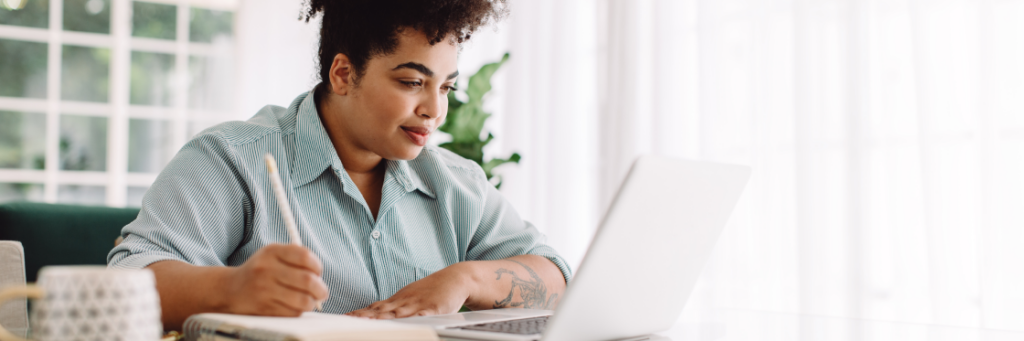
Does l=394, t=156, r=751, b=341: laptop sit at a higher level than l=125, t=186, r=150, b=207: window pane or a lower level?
higher

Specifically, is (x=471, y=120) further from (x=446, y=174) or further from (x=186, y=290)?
(x=186, y=290)

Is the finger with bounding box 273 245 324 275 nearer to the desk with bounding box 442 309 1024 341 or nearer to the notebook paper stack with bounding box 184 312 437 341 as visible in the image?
the notebook paper stack with bounding box 184 312 437 341

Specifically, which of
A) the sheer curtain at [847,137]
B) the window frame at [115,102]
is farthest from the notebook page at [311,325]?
the window frame at [115,102]

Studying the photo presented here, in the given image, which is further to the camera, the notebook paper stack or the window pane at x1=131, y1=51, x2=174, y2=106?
the window pane at x1=131, y1=51, x2=174, y2=106

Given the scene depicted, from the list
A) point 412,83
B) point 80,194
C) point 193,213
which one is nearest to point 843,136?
point 412,83

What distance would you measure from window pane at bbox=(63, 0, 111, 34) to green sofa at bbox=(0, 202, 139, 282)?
2.59 metres

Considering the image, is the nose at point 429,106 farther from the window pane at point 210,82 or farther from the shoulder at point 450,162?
the window pane at point 210,82

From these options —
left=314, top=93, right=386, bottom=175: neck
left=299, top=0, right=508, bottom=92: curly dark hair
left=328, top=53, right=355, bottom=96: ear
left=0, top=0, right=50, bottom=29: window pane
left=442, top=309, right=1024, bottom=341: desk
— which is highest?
left=0, top=0, right=50, bottom=29: window pane

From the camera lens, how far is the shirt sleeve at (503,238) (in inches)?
48.8

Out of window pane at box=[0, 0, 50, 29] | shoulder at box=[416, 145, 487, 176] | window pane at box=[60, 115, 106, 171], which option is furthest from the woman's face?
window pane at box=[0, 0, 50, 29]

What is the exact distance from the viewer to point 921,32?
166 centimetres

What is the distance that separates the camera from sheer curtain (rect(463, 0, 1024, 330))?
1547 mm

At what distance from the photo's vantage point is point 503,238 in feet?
4.16

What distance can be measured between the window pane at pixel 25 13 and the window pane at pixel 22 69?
0.03 meters
